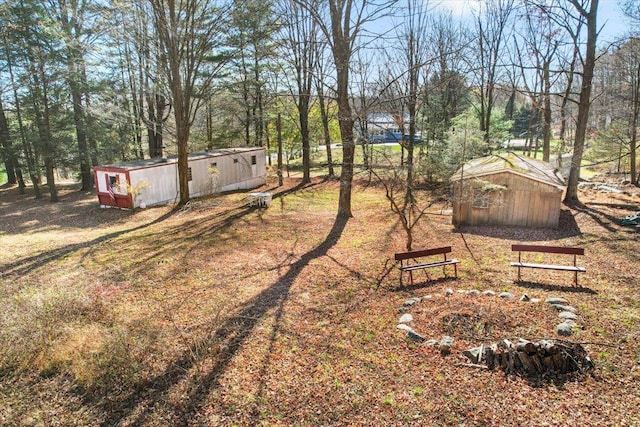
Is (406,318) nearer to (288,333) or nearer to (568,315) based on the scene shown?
(288,333)

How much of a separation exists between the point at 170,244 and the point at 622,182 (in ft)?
75.7

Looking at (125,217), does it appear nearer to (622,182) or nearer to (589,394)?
(589,394)

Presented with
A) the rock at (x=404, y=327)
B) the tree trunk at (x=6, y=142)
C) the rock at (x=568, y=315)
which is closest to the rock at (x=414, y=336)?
the rock at (x=404, y=327)

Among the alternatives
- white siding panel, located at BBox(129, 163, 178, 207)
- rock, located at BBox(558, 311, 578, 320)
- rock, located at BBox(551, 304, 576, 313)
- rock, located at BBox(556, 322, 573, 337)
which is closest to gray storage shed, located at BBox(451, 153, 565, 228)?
rock, located at BBox(551, 304, 576, 313)

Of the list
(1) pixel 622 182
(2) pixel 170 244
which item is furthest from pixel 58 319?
(1) pixel 622 182

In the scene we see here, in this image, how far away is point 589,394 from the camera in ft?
15.0

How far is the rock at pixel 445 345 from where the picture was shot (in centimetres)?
558

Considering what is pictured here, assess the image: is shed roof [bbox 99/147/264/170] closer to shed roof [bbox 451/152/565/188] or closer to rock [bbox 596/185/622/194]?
shed roof [bbox 451/152/565/188]

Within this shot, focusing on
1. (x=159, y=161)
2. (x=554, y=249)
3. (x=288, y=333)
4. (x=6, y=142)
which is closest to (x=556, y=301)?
(x=554, y=249)

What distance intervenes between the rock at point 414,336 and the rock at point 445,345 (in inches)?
12.6

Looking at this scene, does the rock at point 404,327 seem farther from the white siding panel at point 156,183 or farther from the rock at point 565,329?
the white siding panel at point 156,183

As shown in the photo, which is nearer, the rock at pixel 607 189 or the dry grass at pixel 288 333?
the dry grass at pixel 288 333

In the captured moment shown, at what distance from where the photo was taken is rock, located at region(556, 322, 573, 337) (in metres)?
5.76

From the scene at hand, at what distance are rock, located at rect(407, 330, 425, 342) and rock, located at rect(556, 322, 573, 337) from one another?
2.07m
